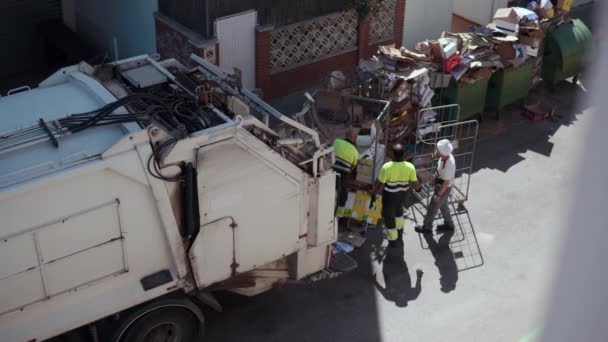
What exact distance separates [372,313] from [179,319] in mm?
2168

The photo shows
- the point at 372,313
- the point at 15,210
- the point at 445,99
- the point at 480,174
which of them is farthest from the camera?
the point at 445,99

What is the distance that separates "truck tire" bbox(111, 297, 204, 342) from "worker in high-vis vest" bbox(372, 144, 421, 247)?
2.69 meters

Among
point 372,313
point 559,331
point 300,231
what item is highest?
point 559,331

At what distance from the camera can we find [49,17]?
1455 centimetres

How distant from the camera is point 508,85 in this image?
12148 mm

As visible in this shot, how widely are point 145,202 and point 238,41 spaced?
635cm

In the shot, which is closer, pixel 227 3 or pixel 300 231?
A: pixel 300 231

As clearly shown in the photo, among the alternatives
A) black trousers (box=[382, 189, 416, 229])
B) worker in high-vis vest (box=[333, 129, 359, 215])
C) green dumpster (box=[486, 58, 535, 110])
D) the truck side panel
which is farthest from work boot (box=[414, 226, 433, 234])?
the truck side panel

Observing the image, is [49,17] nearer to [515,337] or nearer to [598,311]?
[515,337]

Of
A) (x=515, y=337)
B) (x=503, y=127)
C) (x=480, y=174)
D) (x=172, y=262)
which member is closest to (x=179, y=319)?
(x=172, y=262)

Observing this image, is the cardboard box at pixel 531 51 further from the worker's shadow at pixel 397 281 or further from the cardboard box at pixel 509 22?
the worker's shadow at pixel 397 281

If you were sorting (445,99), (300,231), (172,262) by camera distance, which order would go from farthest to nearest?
(445,99), (300,231), (172,262)

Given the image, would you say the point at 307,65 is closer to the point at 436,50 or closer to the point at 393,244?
the point at 436,50

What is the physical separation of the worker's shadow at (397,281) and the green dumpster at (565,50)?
19.5 ft
